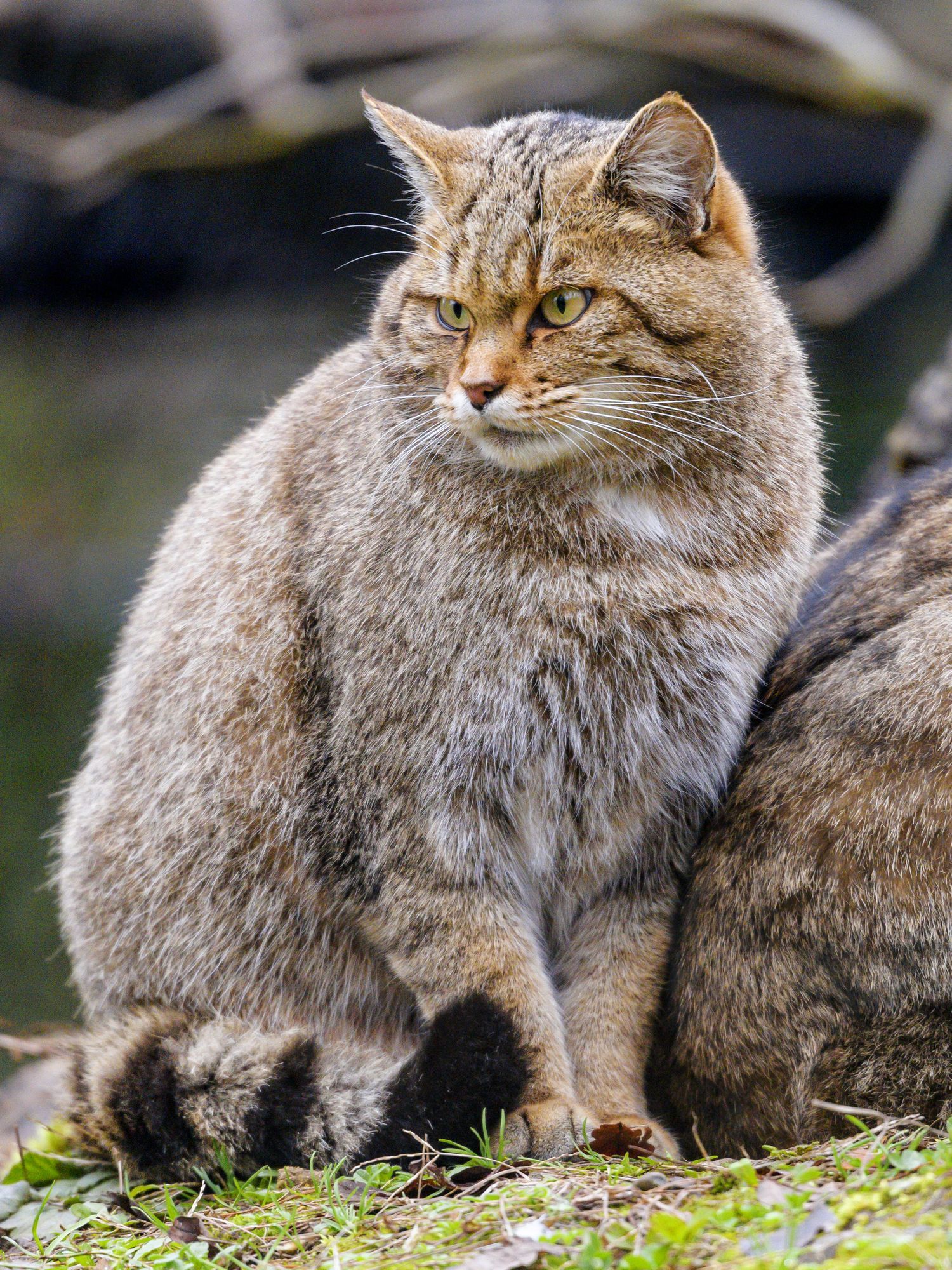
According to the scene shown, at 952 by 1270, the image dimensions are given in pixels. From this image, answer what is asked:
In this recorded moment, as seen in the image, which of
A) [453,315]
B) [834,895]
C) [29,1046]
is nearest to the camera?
[834,895]

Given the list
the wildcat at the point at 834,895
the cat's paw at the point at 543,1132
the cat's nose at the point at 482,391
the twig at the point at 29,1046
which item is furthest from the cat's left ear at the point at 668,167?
the twig at the point at 29,1046

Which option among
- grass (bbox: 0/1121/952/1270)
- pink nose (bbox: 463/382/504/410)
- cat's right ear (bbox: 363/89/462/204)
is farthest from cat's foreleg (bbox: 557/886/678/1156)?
cat's right ear (bbox: 363/89/462/204)

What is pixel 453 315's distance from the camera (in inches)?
149

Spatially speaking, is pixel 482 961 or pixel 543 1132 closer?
pixel 543 1132

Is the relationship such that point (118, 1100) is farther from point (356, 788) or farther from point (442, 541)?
point (442, 541)

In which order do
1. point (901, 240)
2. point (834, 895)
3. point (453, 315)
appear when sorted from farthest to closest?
point (901, 240), point (453, 315), point (834, 895)

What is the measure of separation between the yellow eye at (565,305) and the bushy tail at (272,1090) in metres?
1.82

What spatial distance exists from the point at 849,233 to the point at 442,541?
9257mm

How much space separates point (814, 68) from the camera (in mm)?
8609

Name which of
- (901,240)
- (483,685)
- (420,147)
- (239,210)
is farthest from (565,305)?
(239,210)

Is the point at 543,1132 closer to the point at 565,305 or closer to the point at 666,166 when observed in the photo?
the point at 565,305

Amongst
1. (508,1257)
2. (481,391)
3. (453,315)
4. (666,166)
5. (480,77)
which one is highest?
(480,77)

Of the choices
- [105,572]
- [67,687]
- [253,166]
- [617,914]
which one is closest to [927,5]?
[253,166]

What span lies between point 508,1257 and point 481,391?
6.85 ft
